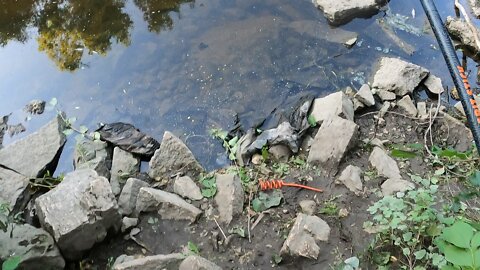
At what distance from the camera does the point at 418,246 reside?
7.75ft

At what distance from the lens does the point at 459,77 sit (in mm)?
3006

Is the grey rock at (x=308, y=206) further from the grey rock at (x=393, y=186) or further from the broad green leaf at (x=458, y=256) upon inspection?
the broad green leaf at (x=458, y=256)

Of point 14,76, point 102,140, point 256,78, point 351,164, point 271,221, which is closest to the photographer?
point 271,221

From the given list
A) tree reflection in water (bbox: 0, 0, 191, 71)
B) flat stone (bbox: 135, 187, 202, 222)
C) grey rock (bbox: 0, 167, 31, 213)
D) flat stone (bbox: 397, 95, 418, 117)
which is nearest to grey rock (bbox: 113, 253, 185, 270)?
flat stone (bbox: 135, 187, 202, 222)

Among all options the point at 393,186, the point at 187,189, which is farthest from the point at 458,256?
the point at 187,189

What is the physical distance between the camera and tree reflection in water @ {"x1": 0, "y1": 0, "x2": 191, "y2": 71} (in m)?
4.45

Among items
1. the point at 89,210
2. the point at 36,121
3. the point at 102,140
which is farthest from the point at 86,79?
the point at 89,210

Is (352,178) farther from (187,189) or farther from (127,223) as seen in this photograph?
(127,223)

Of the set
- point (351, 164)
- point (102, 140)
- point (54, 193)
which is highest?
point (54, 193)

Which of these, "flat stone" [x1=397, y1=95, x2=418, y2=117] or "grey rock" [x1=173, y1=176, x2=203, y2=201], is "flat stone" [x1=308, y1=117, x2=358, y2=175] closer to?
"flat stone" [x1=397, y1=95, x2=418, y2=117]

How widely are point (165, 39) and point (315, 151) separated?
190cm

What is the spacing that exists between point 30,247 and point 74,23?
8.35ft

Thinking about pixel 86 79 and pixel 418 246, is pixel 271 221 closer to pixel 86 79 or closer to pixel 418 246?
pixel 418 246

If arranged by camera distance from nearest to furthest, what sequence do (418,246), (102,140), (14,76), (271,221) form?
(418,246) → (271,221) → (102,140) → (14,76)
